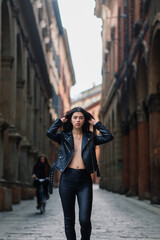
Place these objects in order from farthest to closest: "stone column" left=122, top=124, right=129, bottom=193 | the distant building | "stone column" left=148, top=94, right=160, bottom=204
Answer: the distant building
"stone column" left=122, top=124, right=129, bottom=193
"stone column" left=148, top=94, right=160, bottom=204

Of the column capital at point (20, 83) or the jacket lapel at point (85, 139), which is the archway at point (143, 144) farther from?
the jacket lapel at point (85, 139)

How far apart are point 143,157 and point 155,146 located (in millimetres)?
3884

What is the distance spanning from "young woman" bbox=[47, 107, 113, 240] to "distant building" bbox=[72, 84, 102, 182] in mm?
Answer: 84635

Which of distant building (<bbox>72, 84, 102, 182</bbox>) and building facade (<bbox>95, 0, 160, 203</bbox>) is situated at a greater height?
distant building (<bbox>72, 84, 102, 182</bbox>)

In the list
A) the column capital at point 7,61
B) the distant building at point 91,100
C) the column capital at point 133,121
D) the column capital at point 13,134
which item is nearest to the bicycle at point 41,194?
the column capital at point 13,134

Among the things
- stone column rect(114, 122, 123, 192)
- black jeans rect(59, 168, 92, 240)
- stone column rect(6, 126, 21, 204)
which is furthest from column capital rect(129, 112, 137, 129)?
black jeans rect(59, 168, 92, 240)

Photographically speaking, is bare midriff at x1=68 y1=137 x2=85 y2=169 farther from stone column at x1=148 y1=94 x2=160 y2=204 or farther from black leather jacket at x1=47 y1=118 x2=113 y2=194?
stone column at x1=148 y1=94 x2=160 y2=204

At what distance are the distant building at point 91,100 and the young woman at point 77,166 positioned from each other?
278 ft

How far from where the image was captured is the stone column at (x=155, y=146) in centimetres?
1670

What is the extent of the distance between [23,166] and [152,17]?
865cm

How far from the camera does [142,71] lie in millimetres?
21281

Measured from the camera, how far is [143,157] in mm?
20703

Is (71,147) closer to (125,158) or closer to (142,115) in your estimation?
(142,115)

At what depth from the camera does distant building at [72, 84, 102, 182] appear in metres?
90.6
